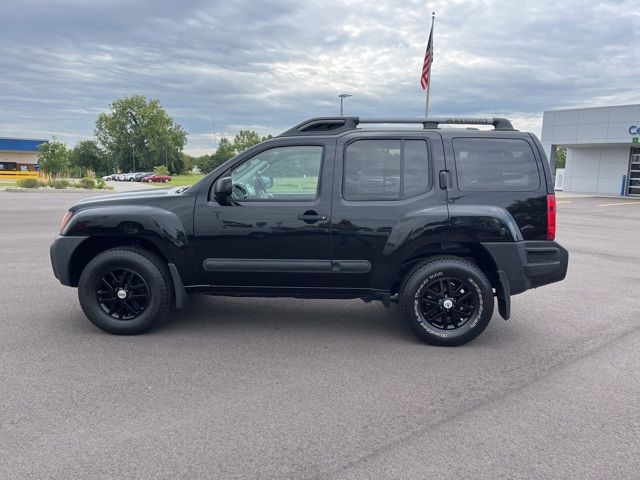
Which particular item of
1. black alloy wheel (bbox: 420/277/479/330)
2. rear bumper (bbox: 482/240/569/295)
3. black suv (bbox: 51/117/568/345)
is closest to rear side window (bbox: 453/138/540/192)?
black suv (bbox: 51/117/568/345)

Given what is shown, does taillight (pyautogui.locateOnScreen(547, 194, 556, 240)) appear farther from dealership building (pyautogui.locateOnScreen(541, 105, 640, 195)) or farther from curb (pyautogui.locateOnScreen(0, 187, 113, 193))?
dealership building (pyautogui.locateOnScreen(541, 105, 640, 195))

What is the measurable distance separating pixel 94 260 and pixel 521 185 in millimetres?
3987

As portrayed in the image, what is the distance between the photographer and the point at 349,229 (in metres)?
4.57

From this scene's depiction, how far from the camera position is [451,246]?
471cm

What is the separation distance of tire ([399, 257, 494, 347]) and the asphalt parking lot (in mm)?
169

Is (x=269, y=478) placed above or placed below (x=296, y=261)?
below

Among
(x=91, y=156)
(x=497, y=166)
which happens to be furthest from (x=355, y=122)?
(x=91, y=156)

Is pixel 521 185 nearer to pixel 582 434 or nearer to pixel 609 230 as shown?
pixel 582 434

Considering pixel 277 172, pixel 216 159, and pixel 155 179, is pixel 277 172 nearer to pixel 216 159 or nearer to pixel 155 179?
pixel 216 159

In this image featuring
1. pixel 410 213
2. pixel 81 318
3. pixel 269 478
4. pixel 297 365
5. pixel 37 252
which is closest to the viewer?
pixel 269 478

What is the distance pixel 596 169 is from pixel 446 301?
37.8 metres

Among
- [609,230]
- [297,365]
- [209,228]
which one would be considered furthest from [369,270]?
[609,230]

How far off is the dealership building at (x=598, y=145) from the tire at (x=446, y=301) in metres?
33.7

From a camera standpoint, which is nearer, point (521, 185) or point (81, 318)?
point (521, 185)
